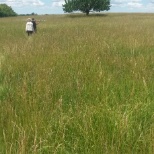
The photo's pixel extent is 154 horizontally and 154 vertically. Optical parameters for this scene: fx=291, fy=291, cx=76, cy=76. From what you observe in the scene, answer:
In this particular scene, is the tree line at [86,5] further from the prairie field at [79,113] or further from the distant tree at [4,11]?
the prairie field at [79,113]

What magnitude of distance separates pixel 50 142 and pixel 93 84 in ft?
→ 5.12

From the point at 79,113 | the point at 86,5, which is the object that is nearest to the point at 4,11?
the point at 86,5

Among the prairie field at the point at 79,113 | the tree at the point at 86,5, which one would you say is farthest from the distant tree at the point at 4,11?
the prairie field at the point at 79,113

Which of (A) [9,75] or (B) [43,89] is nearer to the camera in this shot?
(B) [43,89]

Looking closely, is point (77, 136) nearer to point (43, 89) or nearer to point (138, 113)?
point (138, 113)

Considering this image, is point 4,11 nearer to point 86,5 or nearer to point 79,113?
point 86,5

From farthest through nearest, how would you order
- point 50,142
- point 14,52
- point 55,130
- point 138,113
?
point 14,52 → point 138,113 → point 55,130 → point 50,142

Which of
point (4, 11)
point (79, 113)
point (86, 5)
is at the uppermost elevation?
point (86, 5)

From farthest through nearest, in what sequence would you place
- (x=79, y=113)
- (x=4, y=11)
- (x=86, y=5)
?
1. (x=4, y=11)
2. (x=86, y=5)
3. (x=79, y=113)

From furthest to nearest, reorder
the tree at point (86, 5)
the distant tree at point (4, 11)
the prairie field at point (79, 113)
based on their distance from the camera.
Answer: the distant tree at point (4, 11) < the tree at point (86, 5) < the prairie field at point (79, 113)

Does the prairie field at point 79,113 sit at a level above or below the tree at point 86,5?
below

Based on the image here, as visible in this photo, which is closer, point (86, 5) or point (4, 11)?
point (86, 5)

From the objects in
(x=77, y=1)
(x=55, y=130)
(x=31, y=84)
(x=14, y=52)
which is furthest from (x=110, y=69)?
(x=77, y=1)

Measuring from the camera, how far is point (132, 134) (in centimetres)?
262
